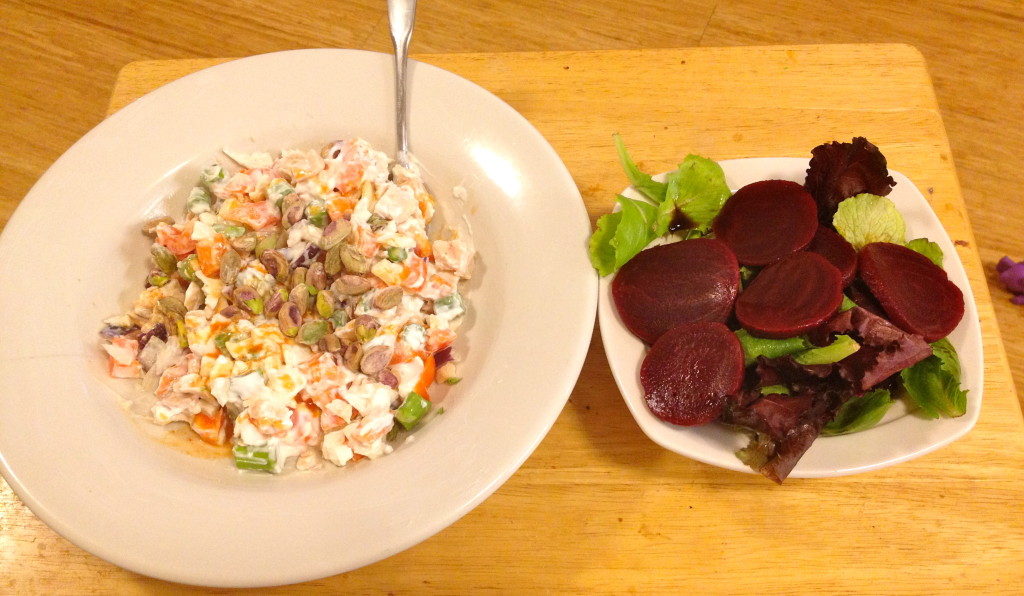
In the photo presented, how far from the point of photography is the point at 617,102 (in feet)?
6.60

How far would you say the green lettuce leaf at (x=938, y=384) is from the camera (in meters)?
1.32

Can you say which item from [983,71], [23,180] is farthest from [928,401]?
[23,180]

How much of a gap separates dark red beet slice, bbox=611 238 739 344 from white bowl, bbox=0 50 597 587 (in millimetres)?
91

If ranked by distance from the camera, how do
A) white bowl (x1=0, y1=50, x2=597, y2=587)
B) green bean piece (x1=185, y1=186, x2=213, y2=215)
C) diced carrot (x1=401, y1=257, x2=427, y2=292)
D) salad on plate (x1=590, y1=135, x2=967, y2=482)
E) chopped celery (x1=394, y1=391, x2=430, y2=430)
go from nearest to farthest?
white bowl (x1=0, y1=50, x2=597, y2=587), salad on plate (x1=590, y1=135, x2=967, y2=482), chopped celery (x1=394, y1=391, x2=430, y2=430), diced carrot (x1=401, y1=257, x2=427, y2=292), green bean piece (x1=185, y1=186, x2=213, y2=215)

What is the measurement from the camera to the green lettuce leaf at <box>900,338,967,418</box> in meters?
1.32

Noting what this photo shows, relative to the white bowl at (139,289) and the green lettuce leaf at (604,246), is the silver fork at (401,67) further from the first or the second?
the green lettuce leaf at (604,246)

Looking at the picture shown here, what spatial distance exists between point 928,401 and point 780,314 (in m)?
0.34

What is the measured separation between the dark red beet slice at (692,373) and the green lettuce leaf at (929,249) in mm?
516

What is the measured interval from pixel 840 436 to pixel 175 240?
5.05 ft

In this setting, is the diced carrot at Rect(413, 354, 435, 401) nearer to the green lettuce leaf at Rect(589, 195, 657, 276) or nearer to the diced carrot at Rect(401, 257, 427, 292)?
the diced carrot at Rect(401, 257, 427, 292)

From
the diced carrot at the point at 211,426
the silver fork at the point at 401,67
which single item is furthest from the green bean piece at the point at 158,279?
the silver fork at the point at 401,67

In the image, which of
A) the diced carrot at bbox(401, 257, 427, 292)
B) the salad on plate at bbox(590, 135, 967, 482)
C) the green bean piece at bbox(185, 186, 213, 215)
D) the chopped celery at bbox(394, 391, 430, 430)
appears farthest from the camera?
the green bean piece at bbox(185, 186, 213, 215)

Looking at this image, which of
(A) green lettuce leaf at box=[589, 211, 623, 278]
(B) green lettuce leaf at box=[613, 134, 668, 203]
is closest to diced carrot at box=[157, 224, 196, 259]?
(A) green lettuce leaf at box=[589, 211, 623, 278]

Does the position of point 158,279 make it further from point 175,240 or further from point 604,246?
point 604,246
